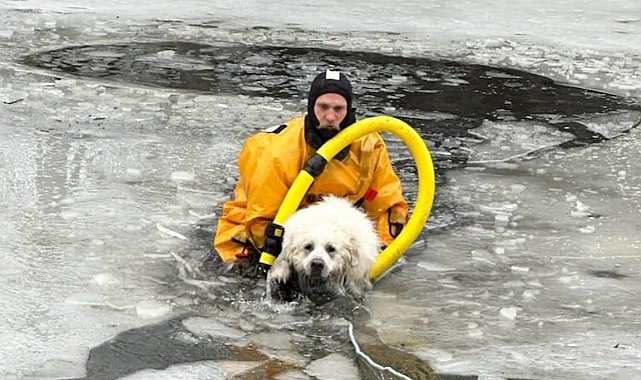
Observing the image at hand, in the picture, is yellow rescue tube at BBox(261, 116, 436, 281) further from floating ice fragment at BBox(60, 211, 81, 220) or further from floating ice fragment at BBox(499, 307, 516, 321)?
floating ice fragment at BBox(60, 211, 81, 220)

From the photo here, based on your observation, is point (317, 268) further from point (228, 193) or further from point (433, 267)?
point (228, 193)

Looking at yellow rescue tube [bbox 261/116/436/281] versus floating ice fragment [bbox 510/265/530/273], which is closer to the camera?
yellow rescue tube [bbox 261/116/436/281]

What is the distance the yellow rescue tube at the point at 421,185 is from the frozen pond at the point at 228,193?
18cm

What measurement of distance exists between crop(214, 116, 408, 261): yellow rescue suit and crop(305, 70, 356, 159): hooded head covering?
2.1 inches

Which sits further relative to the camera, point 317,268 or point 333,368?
point 317,268

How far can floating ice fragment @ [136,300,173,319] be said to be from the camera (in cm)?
482

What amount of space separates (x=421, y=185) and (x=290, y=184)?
681 mm

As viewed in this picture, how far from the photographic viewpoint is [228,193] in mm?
6707

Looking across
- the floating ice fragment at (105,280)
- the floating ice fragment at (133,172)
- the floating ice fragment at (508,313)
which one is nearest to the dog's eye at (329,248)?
the floating ice fragment at (508,313)

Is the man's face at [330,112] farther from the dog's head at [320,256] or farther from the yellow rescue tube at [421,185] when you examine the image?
the dog's head at [320,256]

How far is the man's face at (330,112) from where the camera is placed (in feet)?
18.0

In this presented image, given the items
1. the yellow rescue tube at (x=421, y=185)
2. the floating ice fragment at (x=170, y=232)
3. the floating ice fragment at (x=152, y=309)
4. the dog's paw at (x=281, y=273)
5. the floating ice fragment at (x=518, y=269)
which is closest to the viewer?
the floating ice fragment at (x=152, y=309)

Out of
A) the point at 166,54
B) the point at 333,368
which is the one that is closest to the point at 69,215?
the point at 333,368

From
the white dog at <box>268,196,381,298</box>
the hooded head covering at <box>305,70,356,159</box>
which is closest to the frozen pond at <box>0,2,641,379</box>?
the white dog at <box>268,196,381,298</box>
